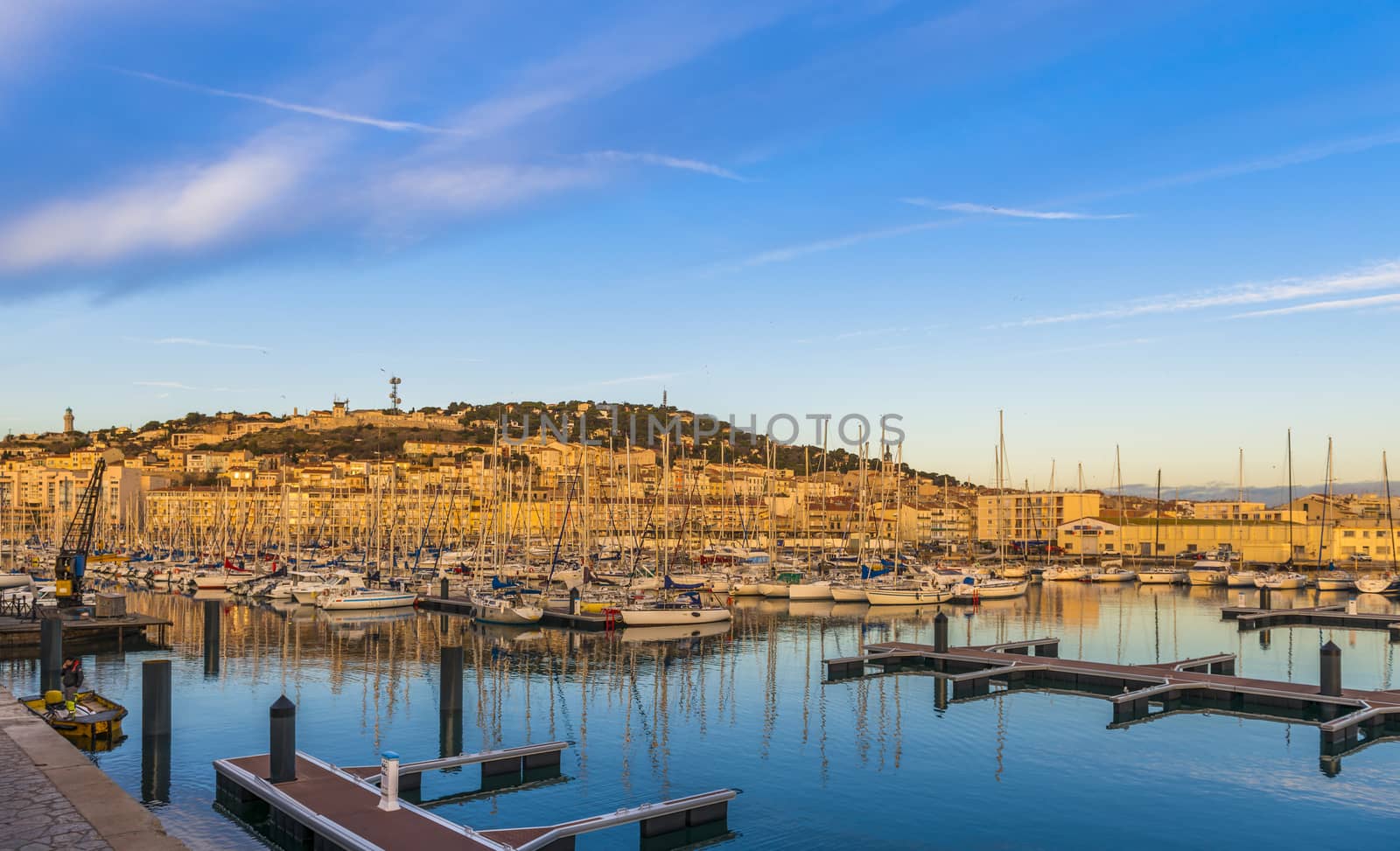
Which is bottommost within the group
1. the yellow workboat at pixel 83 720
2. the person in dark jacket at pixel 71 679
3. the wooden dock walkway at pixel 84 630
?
the wooden dock walkway at pixel 84 630

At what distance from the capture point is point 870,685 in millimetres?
31062

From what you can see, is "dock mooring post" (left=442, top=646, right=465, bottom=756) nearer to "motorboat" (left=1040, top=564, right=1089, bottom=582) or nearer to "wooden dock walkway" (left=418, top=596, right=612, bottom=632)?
"wooden dock walkway" (left=418, top=596, right=612, bottom=632)

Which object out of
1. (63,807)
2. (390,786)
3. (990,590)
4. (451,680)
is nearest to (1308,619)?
(990,590)

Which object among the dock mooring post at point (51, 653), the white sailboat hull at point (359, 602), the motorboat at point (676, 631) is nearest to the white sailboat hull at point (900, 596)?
the motorboat at point (676, 631)

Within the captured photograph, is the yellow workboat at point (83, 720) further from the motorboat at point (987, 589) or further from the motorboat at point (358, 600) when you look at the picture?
the motorboat at point (987, 589)

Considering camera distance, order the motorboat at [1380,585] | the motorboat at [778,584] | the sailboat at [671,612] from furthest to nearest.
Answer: the motorboat at [1380,585]
the motorboat at [778,584]
the sailboat at [671,612]

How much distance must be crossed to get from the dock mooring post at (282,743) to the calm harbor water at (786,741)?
3.16 feet

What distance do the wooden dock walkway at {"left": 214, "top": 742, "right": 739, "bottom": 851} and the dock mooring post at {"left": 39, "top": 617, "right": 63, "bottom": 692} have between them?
1064 cm

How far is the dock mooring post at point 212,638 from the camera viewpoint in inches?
1339

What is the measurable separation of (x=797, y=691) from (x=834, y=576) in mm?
A: 37250

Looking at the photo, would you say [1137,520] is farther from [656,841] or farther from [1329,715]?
[656,841]

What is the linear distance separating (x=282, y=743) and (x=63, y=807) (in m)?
3.62

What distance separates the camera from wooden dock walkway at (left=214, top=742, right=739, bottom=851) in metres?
14.1

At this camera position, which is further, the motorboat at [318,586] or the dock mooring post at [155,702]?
the motorboat at [318,586]
